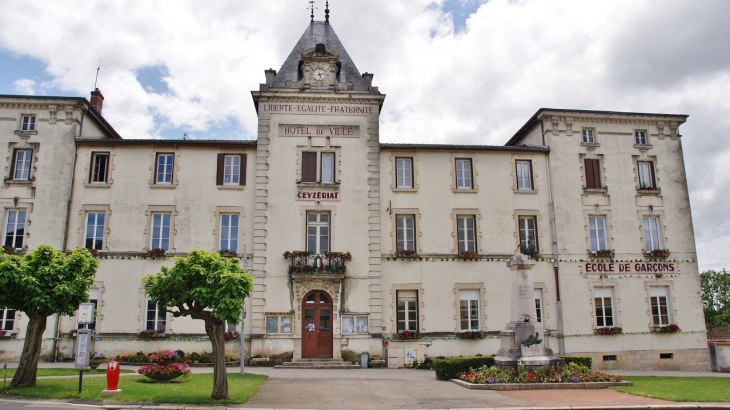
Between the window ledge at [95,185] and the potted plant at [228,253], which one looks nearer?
the potted plant at [228,253]

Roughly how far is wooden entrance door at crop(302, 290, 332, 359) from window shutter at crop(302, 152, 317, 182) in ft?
17.3

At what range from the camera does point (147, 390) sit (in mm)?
15258

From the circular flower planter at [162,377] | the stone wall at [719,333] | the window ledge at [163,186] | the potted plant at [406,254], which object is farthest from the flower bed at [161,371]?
the stone wall at [719,333]

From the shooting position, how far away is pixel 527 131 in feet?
101

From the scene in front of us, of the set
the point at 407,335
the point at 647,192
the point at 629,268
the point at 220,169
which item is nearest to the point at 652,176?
the point at 647,192

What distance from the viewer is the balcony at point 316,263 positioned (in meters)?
25.3

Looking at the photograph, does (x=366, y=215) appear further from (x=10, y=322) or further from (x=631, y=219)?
(x=10, y=322)

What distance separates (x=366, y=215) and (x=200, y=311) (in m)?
12.8

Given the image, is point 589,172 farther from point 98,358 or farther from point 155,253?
point 98,358

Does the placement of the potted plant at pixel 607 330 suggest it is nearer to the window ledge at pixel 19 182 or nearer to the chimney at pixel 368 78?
the chimney at pixel 368 78

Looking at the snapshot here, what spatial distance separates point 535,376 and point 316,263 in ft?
36.3

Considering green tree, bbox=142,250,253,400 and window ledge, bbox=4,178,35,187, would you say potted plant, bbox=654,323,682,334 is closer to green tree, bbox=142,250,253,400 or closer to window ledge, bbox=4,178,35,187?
green tree, bbox=142,250,253,400

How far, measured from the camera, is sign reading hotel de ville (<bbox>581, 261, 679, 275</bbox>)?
27219 mm

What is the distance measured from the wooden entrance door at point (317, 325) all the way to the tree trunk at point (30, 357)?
11.3 meters
